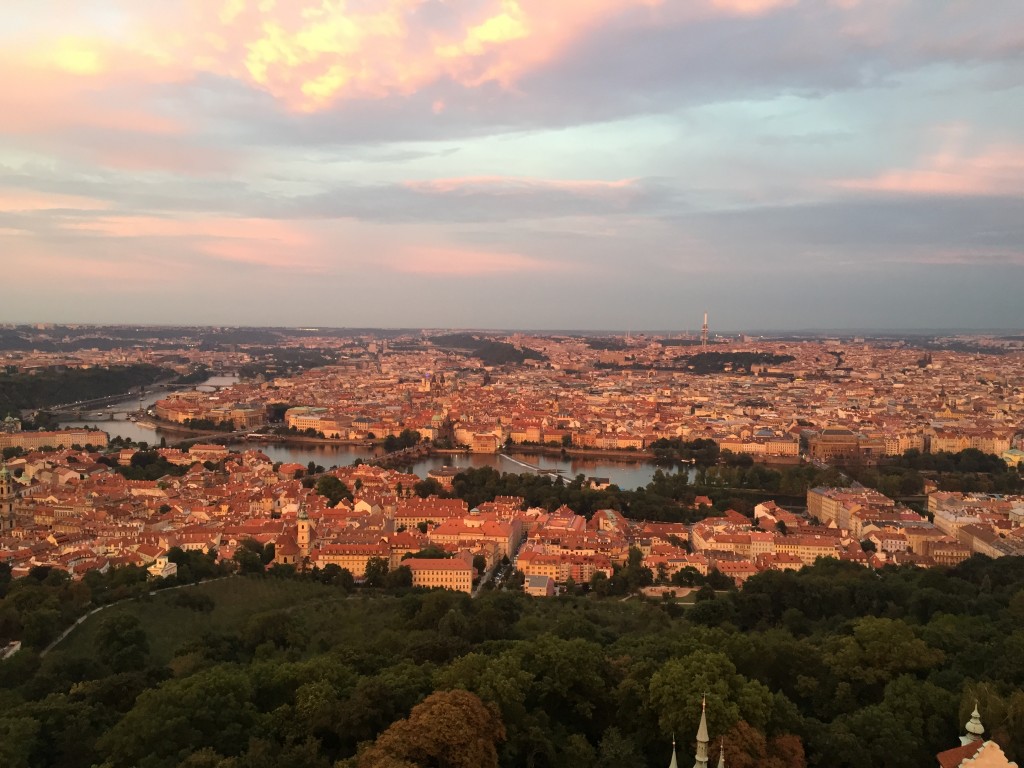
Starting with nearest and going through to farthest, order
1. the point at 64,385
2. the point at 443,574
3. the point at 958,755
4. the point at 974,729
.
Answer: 1. the point at 958,755
2. the point at 974,729
3. the point at 443,574
4. the point at 64,385

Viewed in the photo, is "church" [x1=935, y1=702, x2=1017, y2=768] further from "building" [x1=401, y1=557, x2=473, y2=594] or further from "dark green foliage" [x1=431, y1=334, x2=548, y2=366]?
"dark green foliage" [x1=431, y1=334, x2=548, y2=366]

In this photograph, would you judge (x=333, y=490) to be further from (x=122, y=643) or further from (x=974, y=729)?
(x=974, y=729)

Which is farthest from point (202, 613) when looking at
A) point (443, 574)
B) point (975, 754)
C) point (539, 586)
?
point (975, 754)

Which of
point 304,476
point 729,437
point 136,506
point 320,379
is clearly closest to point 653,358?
point 320,379

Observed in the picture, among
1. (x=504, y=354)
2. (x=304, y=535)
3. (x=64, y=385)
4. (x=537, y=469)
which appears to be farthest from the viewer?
(x=504, y=354)

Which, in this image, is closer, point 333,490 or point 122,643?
point 122,643

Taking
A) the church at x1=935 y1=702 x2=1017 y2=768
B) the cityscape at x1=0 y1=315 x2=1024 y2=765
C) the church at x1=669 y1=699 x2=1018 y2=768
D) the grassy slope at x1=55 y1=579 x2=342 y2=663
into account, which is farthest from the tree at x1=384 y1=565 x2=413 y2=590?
the church at x1=935 y1=702 x2=1017 y2=768

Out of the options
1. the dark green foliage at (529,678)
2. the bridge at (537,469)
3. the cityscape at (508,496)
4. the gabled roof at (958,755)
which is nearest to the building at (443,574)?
the cityscape at (508,496)
